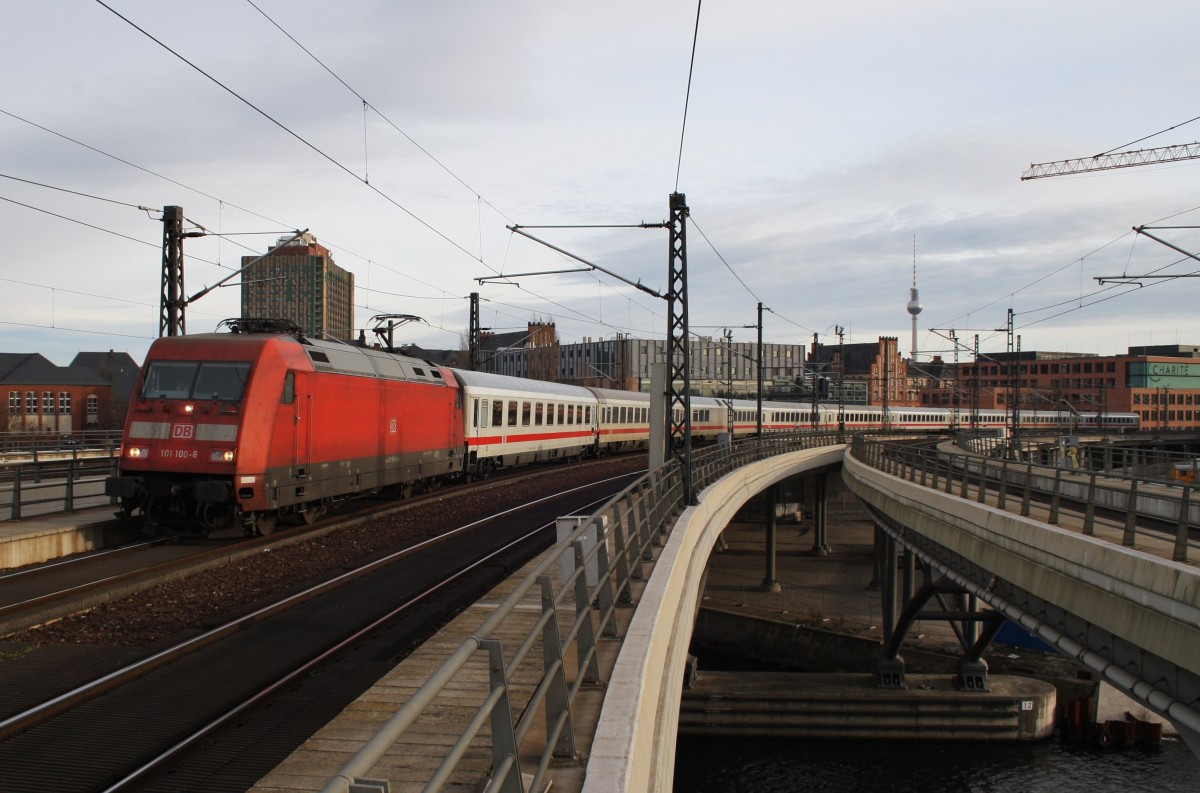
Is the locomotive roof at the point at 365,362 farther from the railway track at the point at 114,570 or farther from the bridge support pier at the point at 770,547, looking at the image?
the bridge support pier at the point at 770,547

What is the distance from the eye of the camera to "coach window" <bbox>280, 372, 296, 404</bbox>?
1606 centimetres

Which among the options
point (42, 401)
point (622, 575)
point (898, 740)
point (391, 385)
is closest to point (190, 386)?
point (391, 385)

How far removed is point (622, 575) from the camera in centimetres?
911

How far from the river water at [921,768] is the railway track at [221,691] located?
60.2ft

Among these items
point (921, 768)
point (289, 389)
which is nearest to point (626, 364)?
point (921, 768)

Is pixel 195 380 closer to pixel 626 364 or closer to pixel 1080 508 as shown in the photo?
pixel 1080 508

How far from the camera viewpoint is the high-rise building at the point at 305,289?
140 feet

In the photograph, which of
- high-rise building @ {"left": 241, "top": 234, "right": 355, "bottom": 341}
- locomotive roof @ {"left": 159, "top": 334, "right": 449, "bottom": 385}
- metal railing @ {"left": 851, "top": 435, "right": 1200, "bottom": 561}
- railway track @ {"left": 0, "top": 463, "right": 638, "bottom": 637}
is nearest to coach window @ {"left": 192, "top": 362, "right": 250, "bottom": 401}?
locomotive roof @ {"left": 159, "top": 334, "right": 449, "bottom": 385}

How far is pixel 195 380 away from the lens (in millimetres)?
15750

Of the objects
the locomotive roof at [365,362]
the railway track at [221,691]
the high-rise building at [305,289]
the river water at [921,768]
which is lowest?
the river water at [921,768]

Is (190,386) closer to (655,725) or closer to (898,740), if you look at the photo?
(655,725)

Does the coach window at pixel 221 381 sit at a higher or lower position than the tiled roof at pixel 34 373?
lower

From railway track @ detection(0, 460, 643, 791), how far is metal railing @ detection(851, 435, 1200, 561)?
9080 mm

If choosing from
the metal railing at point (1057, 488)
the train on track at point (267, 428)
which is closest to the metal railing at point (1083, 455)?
the metal railing at point (1057, 488)
